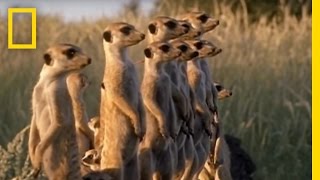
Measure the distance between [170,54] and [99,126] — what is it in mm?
661

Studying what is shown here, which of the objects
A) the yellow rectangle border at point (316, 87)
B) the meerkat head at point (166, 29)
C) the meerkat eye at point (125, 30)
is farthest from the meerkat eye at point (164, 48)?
the yellow rectangle border at point (316, 87)

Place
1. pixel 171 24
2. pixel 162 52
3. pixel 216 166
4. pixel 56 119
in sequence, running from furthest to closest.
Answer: pixel 216 166 → pixel 171 24 → pixel 162 52 → pixel 56 119

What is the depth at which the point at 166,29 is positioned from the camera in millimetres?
8289

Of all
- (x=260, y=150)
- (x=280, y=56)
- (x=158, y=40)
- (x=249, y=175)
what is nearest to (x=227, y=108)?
(x=260, y=150)

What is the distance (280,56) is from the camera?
18.7m

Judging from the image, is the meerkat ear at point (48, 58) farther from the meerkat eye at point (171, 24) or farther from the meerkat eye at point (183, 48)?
the meerkat eye at point (171, 24)

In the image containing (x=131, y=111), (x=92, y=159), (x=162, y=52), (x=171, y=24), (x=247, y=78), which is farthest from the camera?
(x=247, y=78)

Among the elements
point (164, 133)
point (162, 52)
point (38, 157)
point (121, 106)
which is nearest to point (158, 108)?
point (164, 133)

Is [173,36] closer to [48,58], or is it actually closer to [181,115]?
[181,115]

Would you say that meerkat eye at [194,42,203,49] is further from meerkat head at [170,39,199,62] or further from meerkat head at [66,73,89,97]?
meerkat head at [66,73,89,97]

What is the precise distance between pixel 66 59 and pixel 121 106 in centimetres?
65

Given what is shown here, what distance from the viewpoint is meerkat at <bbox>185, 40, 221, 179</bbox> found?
8.52m

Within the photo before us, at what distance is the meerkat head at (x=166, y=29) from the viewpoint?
324 inches

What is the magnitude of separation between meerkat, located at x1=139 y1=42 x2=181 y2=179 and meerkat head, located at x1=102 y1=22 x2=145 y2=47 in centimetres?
37
